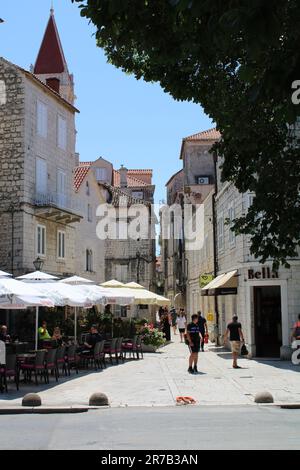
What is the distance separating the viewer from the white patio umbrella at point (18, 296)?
582 inches

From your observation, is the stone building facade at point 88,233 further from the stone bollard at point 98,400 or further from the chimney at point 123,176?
the stone bollard at point 98,400

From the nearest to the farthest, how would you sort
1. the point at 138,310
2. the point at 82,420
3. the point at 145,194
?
the point at 82,420
the point at 138,310
the point at 145,194

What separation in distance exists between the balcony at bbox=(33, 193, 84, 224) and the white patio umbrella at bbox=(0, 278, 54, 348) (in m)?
14.0

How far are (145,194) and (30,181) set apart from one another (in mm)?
30388

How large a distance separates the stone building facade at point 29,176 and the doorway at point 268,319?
1112 cm

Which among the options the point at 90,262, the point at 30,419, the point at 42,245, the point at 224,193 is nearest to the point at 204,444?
the point at 30,419

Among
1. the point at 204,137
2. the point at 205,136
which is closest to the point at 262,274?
the point at 204,137

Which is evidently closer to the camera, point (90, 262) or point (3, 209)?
point (3, 209)

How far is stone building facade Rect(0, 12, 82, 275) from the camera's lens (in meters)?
28.7

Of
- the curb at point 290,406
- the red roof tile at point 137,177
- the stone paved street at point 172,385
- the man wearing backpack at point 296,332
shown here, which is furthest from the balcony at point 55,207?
the red roof tile at point 137,177

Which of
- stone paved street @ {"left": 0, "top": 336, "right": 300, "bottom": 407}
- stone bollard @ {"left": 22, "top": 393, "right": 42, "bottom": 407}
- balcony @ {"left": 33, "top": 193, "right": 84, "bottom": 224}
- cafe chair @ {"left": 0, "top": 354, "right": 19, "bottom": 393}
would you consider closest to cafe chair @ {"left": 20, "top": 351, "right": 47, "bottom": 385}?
stone paved street @ {"left": 0, "top": 336, "right": 300, "bottom": 407}

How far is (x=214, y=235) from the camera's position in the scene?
3256 centimetres

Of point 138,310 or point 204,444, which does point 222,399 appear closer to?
point 204,444

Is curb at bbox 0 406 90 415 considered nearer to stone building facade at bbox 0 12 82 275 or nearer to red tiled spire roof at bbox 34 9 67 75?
stone building facade at bbox 0 12 82 275
